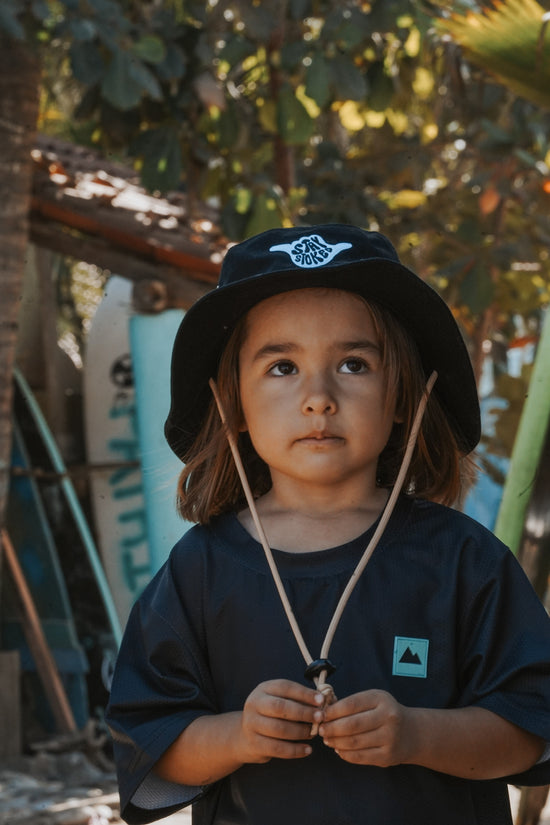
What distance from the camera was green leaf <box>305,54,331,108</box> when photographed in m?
4.55

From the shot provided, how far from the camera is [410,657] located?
148 centimetres

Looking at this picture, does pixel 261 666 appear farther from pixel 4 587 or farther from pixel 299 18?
pixel 4 587

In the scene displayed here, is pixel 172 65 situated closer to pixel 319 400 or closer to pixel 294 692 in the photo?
pixel 319 400

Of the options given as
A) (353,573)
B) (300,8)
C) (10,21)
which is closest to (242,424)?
(353,573)

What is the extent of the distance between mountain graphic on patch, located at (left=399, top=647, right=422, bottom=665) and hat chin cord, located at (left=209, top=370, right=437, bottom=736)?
9 centimetres

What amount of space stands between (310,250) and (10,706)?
4504 mm

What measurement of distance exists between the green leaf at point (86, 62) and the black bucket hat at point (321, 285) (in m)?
2.59

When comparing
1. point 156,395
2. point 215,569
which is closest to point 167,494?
point 156,395

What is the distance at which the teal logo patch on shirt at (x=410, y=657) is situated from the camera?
148 cm

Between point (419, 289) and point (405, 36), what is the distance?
3.86 metres

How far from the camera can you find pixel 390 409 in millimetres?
1624

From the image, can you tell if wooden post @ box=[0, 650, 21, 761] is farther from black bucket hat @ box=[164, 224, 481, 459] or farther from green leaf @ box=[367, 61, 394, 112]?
black bucket hat @ box=[164, 224, 481, 459]

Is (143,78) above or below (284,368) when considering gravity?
above

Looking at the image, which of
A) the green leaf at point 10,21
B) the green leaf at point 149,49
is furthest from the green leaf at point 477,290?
the green leaf at point 10,21
